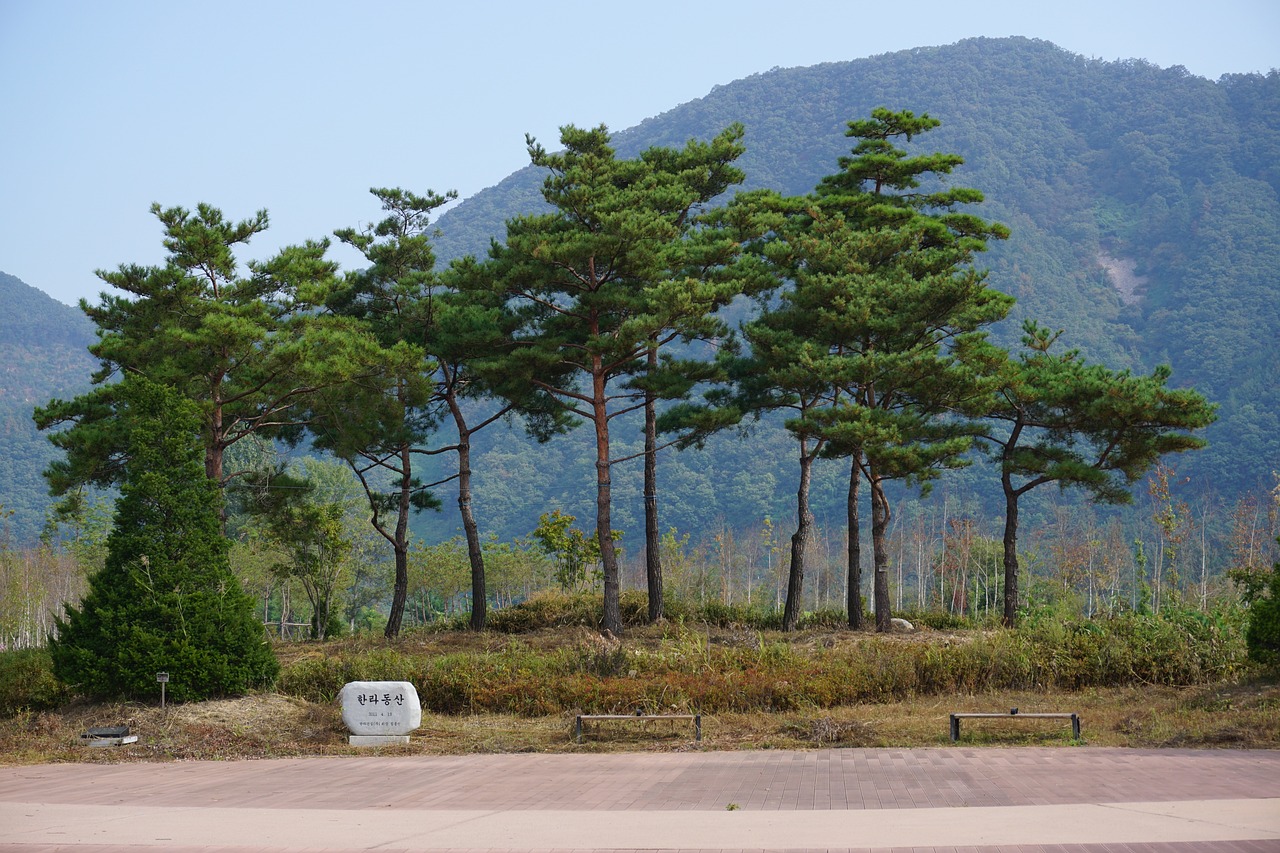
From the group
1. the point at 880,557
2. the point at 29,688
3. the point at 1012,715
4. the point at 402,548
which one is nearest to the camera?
the point at 1012,715

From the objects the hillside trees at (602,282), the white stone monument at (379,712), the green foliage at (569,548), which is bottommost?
the white stone monument at (379,712)

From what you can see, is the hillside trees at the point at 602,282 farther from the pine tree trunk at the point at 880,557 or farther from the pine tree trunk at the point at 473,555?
the pine tree trunk at the point at 880,557

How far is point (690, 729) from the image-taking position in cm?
1238

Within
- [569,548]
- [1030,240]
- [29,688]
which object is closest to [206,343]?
[29,688]

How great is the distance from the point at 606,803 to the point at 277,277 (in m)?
16.3

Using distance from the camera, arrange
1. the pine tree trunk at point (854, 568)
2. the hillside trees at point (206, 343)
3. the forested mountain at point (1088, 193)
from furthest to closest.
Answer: the forested mountain at point (1088, 193) → the pine tree trunk at point (854, 568) → the hillside trees at point (206, 343)

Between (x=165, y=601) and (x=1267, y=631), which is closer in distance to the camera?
(x=1267, y=631)

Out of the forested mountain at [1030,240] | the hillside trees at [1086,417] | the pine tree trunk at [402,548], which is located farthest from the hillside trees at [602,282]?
the forested mountain at [1030,240]

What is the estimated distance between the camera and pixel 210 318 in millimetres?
19109

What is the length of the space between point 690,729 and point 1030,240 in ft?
280

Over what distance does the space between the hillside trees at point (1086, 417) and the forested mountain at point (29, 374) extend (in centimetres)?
6545

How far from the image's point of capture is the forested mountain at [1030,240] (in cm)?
6725

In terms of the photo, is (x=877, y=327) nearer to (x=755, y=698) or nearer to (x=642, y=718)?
(x=755, y=698)

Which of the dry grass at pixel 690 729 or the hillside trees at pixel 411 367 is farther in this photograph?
the hillside trees at pixel 411 367
